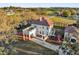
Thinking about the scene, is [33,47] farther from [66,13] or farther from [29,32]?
[66,13]

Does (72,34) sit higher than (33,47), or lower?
higher

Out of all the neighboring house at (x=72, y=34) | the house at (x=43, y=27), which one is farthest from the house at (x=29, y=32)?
the neighboring house at (x=72, y=34)

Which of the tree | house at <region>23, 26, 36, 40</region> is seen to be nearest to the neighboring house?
the tree

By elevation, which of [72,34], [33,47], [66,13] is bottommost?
[33,47]

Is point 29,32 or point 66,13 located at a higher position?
point 66,13

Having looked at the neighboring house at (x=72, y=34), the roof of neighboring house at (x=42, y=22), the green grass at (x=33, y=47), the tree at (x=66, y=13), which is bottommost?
the green grass at (x=33, y=47)

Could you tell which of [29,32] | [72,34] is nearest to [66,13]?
[72,34]

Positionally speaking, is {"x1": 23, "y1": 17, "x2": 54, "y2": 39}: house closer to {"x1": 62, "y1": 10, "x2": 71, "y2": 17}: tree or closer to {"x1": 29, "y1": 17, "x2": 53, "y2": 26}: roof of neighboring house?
{"x1": 29, "y1": 17, "x2": 53, "y2": 26}: roof of neighboring house

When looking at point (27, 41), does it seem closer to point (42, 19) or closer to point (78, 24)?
point (42, 19)

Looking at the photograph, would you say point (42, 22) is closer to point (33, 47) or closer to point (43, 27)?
point (43, 27)

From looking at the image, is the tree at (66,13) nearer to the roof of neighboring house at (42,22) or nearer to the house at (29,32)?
the roof of neighboring house at (42,22)
